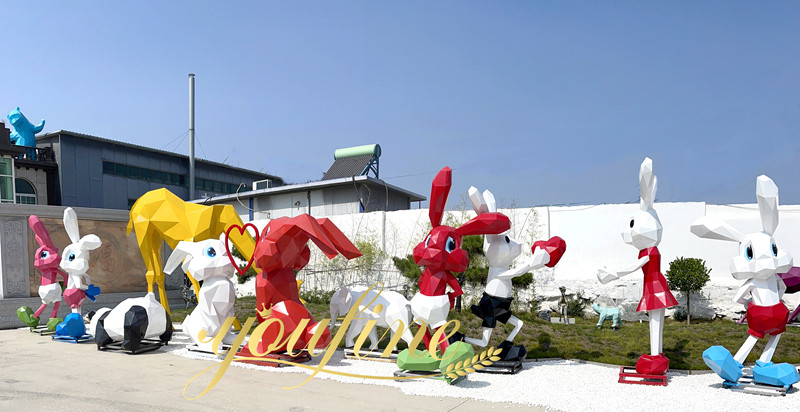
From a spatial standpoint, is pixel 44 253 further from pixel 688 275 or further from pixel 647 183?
pixel 688 275

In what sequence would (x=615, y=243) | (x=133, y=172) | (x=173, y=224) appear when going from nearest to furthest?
(x=173, y=224) → (x=615, y=243) → (x=133, y=172)

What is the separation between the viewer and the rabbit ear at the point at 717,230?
6184 millimetres

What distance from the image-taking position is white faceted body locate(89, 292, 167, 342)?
8906 millimetres

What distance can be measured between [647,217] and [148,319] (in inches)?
324

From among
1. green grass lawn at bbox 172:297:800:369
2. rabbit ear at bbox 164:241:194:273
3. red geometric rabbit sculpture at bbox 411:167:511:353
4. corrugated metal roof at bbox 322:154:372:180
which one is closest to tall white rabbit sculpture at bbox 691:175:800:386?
green grass lawn at bbox 172:297:800:369

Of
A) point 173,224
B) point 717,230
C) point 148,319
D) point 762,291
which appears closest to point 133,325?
point 148,319

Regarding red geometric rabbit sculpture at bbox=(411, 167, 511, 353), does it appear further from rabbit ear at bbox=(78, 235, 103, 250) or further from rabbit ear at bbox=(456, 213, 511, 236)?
rabbit ear at bbox=(78, 235, 103, 250)

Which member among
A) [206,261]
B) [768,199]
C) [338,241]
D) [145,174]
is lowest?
[206,261]

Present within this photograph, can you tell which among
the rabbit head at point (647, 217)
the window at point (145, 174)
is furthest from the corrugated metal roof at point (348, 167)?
the rabbit head at point (647, 217)

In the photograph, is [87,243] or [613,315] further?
[87,243]

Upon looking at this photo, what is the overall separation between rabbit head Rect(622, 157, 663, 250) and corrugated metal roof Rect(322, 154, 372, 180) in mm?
12335

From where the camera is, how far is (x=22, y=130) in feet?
69.8

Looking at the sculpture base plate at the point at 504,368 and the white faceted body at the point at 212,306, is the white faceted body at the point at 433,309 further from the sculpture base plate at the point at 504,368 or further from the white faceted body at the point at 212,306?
the white faceted body at the point at 212,306

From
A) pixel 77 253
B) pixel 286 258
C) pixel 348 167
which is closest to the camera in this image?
pixel 286 258
